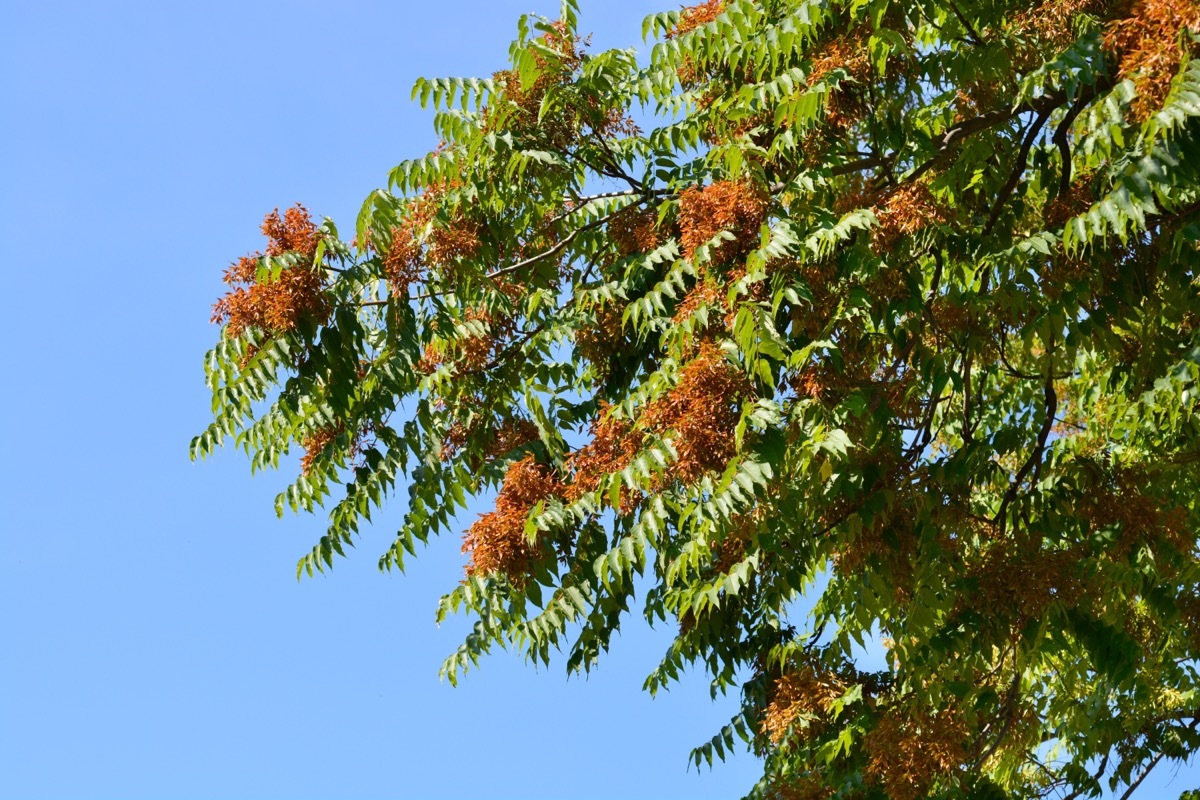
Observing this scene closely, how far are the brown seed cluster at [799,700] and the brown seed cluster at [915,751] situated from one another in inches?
13.4

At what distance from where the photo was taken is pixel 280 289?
19.2 feet

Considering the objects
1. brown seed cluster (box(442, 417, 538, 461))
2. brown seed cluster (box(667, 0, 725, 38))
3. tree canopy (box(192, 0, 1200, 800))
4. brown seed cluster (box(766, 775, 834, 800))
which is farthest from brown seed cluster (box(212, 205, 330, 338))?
brown seed cluster (box(766, 775, 834, 800))

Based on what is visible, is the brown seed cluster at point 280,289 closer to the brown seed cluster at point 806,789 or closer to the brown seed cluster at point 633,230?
the brown seed cluster at point 633,230

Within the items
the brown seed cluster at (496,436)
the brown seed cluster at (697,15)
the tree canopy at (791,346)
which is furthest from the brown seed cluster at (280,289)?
the brown seed cluster at (697,15)

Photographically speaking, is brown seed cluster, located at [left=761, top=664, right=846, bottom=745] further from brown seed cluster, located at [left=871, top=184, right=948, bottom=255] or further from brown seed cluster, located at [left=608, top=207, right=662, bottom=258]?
brown seed cluster, located at [left=608, top=207, right=662, bottom=258]

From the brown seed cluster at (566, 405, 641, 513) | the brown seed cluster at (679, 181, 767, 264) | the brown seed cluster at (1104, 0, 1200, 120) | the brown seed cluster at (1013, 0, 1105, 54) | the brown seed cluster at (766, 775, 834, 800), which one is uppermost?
the brown seed cluster at (1013, 0, 1105, 54)

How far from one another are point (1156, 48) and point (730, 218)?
1.61 meters

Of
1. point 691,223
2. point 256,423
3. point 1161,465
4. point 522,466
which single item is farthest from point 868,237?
point 256,423

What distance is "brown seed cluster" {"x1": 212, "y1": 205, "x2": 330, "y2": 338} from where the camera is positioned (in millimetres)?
5852

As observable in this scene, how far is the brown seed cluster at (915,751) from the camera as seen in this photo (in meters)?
5.26

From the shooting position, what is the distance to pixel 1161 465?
6.83m

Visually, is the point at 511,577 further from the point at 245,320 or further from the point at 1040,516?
the point at 1040,516

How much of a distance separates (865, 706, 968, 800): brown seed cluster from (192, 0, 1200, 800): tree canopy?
0.01m

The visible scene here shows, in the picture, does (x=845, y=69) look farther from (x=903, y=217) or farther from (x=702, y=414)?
(x=702, y=414)
